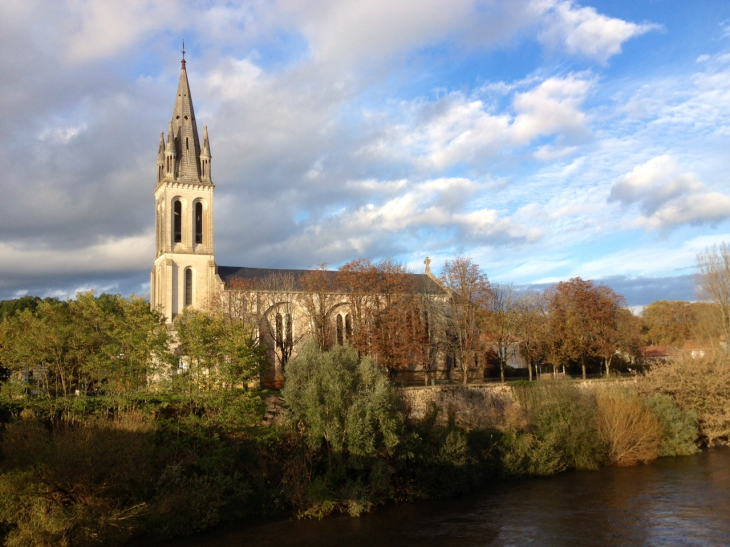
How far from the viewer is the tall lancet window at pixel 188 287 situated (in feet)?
162

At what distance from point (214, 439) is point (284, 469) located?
3.30 meters

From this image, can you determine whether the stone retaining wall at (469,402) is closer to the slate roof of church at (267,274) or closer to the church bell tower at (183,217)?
the slate roof of church at (267,274)

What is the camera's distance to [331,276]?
5322 centimetres

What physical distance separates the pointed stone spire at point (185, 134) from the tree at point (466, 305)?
2343 centimetres

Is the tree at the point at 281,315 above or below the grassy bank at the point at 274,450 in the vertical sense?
above

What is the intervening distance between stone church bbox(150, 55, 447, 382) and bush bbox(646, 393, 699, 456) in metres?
19.8

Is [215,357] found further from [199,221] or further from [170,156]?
[170,156]

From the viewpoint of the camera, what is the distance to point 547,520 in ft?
72.3

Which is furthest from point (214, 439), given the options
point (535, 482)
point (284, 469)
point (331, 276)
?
point (331, 276)

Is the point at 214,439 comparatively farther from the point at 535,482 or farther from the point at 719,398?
the point at 719,398

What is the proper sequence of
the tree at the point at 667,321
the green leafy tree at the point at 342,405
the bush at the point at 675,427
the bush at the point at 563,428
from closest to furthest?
the green leafy tree at the point at 342,405 < the bush at the point at 563,428 < the bush at the point at 675,427 < the tree at the point at 667,321

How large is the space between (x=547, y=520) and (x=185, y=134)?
43.1 meters

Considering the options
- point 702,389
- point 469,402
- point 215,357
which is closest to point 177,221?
point 215,357

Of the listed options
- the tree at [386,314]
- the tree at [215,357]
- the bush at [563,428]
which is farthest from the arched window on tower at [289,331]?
the bush at [563,428]
